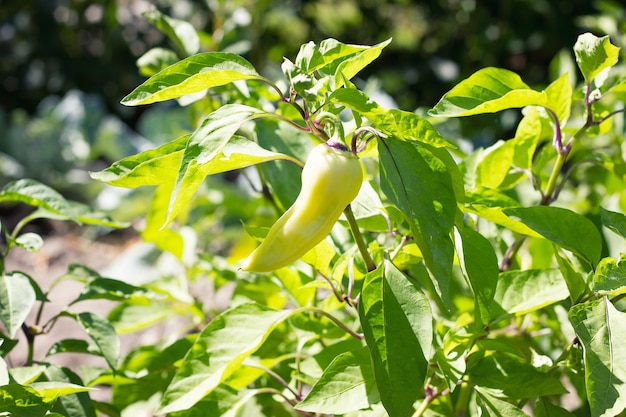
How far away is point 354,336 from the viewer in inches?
35.0

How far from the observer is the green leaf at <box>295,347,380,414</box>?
0.77 meters

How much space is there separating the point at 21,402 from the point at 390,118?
1.55 ft

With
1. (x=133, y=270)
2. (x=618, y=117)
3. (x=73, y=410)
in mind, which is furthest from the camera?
(x=133, y=270)

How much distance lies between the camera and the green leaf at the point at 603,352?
69 centimetres

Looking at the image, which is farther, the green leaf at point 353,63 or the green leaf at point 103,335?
the green leaf at point 103,335

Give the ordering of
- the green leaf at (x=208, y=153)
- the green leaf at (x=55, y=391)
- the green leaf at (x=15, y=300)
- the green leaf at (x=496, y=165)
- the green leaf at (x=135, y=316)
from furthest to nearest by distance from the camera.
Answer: the green leaf at (x=135, y=316) → the green leaf at (x=496, y=165) → the green leaf at (x=15, y=300) → the green leaf at (x=55, y=391) → the green leaf at (x=208, y=153)

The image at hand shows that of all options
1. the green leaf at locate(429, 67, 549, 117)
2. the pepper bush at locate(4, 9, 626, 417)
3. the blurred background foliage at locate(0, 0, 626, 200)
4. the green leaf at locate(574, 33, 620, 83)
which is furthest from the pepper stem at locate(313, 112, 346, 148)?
the blurred background foliage at locate(0, 0, 626, 200)

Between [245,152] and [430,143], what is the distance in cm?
18

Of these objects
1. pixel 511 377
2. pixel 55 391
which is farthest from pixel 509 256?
pixel 55 391

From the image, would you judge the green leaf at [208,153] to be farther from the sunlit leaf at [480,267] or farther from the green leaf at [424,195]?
the sunlit leaf at [480,267]

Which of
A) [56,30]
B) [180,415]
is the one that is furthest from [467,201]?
[56,30]

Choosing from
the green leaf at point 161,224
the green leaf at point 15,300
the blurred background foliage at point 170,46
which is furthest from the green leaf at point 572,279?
the blurred background foliage at point 170,46

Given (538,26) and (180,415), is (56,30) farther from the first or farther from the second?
(180,415)

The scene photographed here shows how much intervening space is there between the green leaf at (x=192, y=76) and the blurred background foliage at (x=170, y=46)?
5.53 feet
